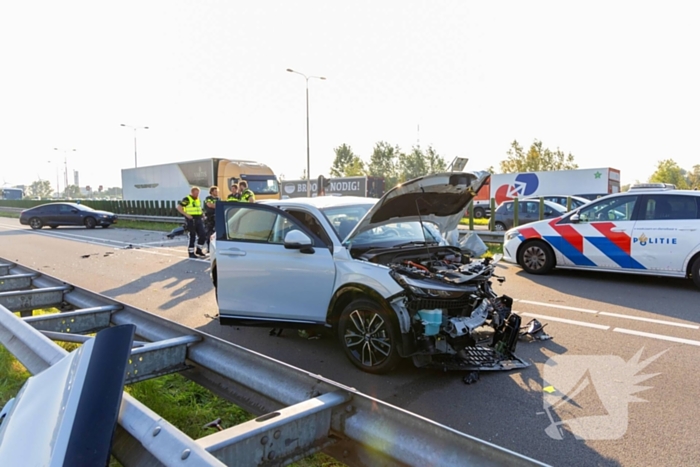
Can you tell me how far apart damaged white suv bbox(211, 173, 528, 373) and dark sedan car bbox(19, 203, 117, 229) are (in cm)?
2106

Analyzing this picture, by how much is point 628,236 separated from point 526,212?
33.2 feet

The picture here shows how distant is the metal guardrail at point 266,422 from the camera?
1.40 meters

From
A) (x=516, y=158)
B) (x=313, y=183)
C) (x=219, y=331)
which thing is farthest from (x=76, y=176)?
(x=219, y=331)

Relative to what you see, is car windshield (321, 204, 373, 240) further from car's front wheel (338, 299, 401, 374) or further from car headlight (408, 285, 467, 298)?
car headlight (408, 285, 467, 298)

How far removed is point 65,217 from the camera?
76.1ft

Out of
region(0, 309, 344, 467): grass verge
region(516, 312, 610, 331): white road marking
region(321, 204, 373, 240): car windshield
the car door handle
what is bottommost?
region(0, 309, 344, 467): grass verge

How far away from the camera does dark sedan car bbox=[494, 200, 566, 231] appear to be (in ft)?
55.9

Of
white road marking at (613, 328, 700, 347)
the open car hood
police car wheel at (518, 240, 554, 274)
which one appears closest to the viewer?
the open car hood

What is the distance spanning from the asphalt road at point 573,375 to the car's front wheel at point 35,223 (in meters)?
18.3

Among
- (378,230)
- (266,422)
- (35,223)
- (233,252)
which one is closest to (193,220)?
(233,252)

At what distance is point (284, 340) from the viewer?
5.46m

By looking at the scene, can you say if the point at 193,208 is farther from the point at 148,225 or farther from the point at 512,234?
the point at 148,225

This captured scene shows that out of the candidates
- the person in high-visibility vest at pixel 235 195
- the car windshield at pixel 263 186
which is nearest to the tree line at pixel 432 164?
the car windshield at pixel 263 186

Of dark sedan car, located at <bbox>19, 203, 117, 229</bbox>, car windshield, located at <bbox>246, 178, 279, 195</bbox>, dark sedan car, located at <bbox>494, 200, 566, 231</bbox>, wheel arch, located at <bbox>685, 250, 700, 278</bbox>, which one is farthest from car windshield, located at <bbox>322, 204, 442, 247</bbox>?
dark sedan car, located at <bbox>19, 203, 117, 229</bbox>
